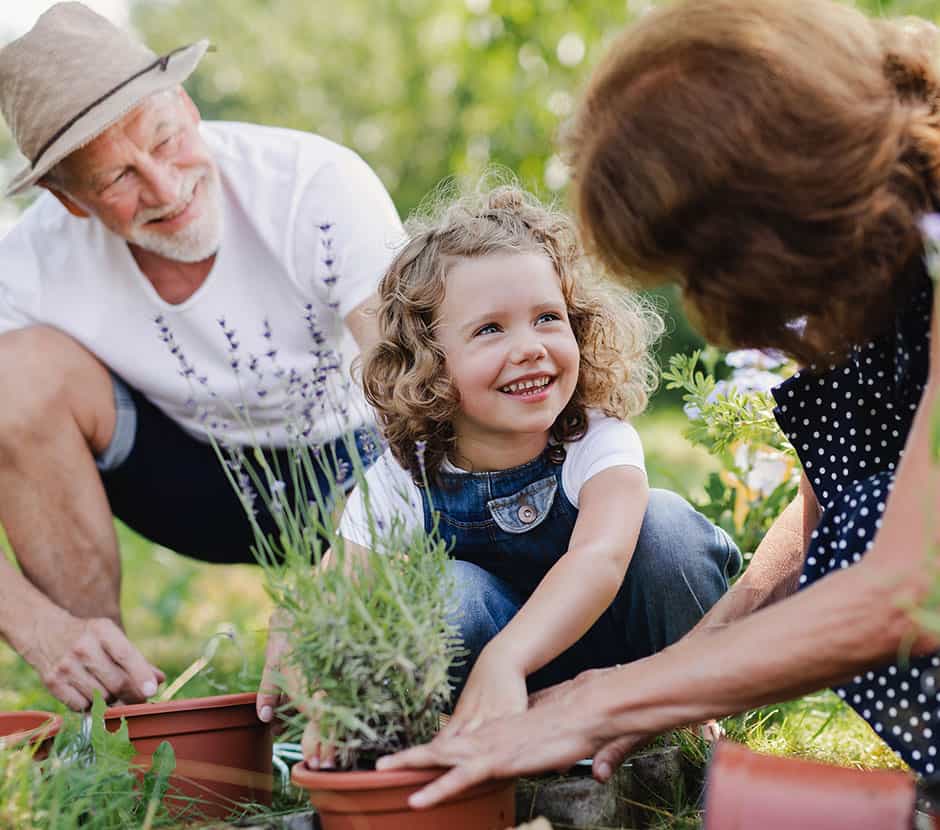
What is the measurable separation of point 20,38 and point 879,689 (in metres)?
2.42

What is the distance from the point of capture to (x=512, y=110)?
6.83 metres

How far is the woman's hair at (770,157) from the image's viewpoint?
155cm

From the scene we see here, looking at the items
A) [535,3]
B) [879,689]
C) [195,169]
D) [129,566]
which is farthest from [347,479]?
[535,3]

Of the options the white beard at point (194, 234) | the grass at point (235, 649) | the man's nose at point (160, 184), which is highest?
the man's nose at point (160, 184)

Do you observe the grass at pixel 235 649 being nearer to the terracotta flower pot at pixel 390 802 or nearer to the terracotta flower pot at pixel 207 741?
the terracotta flower pot at pixel 207 741

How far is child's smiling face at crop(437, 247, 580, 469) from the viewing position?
2297mm

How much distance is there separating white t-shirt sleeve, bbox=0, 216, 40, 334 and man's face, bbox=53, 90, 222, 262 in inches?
9.0

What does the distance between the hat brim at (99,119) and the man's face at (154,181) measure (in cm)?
6

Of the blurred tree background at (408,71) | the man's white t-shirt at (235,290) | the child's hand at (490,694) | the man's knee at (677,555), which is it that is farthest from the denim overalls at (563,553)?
the blurred tree background at (408,71)

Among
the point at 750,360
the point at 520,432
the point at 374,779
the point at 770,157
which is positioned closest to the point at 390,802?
the point at 374,779

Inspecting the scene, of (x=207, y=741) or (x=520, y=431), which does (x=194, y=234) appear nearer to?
(x=520, y=431)

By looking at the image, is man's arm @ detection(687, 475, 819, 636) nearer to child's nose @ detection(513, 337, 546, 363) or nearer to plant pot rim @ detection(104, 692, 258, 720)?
child's nose @ detection(513, 337, 546, 363)

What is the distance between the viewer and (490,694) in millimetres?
1816

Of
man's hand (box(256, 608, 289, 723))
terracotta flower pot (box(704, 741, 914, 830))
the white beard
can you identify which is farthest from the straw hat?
terracotta flower pot (box(704, 741, 914, 830))
